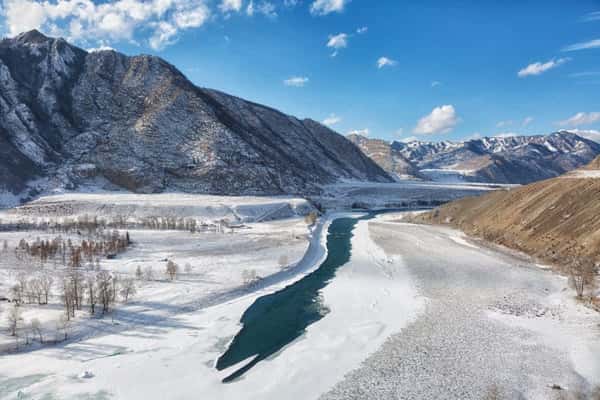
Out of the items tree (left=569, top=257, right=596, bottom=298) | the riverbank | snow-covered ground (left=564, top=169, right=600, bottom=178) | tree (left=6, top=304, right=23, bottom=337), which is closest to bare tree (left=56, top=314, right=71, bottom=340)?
tree (left=6, top=304, right=23, bottom=337)

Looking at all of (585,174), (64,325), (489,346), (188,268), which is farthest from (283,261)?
(585,174)

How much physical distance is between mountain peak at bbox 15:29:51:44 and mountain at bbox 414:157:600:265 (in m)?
157

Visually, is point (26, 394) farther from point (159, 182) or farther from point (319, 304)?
point (159, 182)

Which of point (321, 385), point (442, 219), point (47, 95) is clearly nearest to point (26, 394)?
point (321, 385)

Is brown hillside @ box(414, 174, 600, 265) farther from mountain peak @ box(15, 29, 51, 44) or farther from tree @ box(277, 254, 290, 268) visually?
mountain peak @ box(15, 29, 51, 44)

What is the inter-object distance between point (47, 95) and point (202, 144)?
51555 mm

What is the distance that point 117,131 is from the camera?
12500 centimetres

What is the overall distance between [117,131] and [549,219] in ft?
382

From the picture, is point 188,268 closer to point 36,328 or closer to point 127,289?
point 127,289

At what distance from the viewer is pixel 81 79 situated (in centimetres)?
14088

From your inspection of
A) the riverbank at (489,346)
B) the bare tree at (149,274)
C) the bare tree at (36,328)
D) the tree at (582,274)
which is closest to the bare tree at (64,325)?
the bare tree at (36,328)

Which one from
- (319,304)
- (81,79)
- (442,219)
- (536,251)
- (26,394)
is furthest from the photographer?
(81,79)

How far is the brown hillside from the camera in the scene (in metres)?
40.4

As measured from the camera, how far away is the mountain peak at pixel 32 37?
488ft
